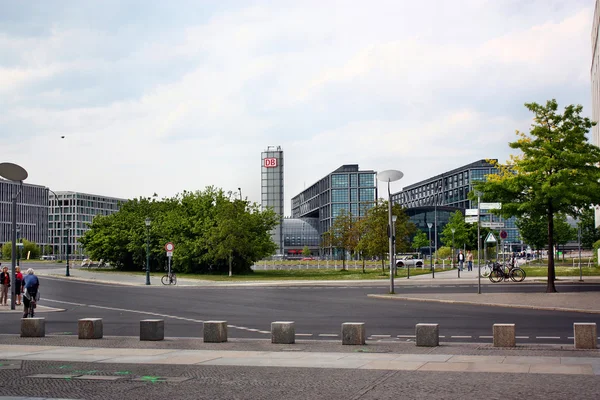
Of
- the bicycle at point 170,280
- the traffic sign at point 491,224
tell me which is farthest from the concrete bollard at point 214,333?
the bicycle at point 170,280

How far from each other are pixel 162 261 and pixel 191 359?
64.0 metres

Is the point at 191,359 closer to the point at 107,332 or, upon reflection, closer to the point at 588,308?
the point at 107,332

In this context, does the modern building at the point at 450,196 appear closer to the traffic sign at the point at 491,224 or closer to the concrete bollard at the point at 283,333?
the traffic sign at the point at 491,224

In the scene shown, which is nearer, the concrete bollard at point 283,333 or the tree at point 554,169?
the concrete bollard at point 283,333

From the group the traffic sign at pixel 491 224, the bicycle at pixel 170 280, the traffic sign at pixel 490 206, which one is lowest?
the bicycle at pixel 170 280

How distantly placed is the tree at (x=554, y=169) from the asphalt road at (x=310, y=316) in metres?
8.73

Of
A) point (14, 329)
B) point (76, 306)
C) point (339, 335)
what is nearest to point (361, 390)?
point (339, 335)

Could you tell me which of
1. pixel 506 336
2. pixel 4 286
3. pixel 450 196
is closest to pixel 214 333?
pixel 506 336

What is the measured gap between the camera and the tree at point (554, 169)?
31.8 meters

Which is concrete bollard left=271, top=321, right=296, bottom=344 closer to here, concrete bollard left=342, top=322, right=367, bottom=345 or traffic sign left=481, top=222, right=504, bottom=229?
concrete bollard left=342, top=322, right=367, bottom=345

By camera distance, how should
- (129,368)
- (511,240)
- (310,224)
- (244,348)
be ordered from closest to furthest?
(129,368)
(244,348)
(511,240)
(310,224)

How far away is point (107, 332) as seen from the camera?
18547 millimetres

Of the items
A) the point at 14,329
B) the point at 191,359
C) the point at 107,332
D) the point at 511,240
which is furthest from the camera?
the point at 511,240

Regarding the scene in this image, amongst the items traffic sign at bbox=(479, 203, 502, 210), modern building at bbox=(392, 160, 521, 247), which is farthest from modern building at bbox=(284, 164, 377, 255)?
traffic sign at bbox=(479, 203, 502, 210)
